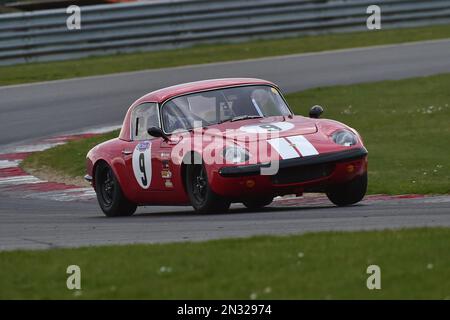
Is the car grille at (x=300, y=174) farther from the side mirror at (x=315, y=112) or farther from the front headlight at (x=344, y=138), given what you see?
the side mirror at (x=315, y=112)

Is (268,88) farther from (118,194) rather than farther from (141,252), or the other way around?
(141,252)

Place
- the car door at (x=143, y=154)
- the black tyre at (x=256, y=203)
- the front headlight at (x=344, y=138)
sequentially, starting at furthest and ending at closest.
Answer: the black tyre at (x=256, y=203)
the car door at (x=143, y=154)
the front headlight at (x=344, y=138)

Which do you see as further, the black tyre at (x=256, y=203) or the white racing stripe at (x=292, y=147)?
the black tyre at (x=256, y=203)

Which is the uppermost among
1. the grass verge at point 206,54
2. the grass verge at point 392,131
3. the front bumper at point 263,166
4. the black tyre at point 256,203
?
the front bumper at point 263,166

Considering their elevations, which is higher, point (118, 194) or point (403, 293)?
point (403, 293)

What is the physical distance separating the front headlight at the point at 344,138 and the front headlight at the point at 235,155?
882mm

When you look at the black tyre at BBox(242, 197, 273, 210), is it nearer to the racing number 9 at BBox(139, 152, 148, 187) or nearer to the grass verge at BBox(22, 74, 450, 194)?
the racing number 9 at BBox(139, 152, 148, 187)

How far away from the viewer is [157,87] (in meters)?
21.7

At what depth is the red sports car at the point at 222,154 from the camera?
10664mm

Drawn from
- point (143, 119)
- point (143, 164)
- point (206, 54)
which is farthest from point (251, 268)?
point (206, 54)

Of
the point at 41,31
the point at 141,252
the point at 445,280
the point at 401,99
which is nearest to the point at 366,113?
the point at 401,99

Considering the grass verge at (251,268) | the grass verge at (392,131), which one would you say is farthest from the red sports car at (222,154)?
the grass verge at (251,268)

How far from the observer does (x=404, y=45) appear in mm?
25812

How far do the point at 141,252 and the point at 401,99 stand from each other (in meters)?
12.2
